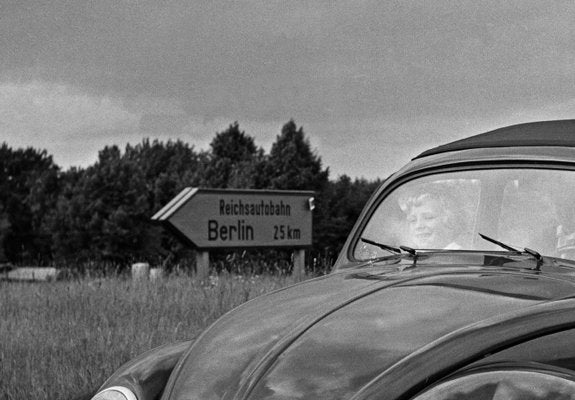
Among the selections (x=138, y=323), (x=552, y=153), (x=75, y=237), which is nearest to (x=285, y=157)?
(x=75, y=237)

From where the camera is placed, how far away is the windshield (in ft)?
10.2

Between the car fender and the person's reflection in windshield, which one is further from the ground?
the person's reflection in windshield

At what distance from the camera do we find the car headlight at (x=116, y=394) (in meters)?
2.84

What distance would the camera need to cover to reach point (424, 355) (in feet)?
7.06

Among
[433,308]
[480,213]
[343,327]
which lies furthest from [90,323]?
[433,308]

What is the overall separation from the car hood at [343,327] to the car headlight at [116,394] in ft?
0.60

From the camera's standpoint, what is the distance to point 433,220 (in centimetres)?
348

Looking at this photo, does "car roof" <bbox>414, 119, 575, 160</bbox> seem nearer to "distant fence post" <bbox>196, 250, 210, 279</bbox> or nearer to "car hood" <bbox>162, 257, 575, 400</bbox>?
"car hood" <bbox>162, 257, 575, 400</bbox>

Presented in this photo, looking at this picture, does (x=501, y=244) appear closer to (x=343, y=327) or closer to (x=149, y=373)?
(x=343, y=327)

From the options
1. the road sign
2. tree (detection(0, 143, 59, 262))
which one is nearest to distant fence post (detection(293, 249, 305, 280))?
the road sign

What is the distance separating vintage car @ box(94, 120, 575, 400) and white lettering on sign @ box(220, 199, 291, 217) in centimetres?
807

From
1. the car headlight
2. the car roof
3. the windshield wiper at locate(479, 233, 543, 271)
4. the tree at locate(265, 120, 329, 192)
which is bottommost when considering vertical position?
the car headlight

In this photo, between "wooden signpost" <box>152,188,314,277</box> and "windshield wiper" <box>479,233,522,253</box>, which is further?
"wooden signpost" <box>152,188,314,277</box>

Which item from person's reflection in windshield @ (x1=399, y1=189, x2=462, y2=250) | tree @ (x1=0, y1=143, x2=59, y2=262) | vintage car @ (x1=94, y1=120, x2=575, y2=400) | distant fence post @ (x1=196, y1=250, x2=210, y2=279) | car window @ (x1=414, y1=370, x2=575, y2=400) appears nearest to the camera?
car window @ (x1=414, y1=370, x2=575, y2=400)
